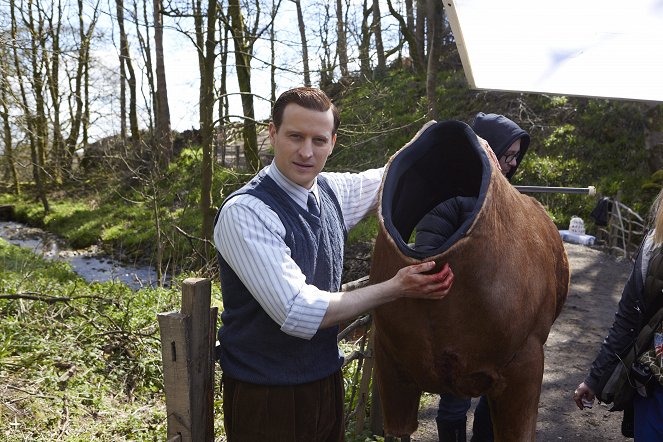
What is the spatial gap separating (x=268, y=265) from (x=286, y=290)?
0.08 metres

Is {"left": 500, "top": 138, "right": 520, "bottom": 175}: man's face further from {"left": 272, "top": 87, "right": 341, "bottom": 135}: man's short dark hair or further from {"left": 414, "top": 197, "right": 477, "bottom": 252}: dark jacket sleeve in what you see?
{"left": 272, "top": 87, "right": 341, "bottom": 135}: man's short dark hair

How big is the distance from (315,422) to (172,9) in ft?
21.2

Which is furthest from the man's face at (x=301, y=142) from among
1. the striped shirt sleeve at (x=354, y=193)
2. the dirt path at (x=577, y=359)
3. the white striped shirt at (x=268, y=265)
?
the dirt path at (x=577, y=359)

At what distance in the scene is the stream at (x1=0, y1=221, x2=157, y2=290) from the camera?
10.2m

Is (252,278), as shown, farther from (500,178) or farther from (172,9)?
(172,9)

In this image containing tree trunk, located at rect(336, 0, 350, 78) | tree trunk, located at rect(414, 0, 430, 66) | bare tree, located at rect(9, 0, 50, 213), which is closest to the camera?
bare tree, located at rect(9, 0, 50, 213)

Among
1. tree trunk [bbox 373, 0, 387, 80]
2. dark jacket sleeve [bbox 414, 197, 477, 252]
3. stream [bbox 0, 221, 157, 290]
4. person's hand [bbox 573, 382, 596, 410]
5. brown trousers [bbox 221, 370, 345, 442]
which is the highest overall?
tree trunk [bbox 373, 0, 387, 80]

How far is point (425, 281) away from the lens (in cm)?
137

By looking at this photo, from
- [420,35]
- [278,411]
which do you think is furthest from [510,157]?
[420,35]

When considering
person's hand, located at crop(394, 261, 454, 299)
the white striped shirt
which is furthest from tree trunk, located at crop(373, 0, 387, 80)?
person's hand, located at crop(394, 261, 454, 299)

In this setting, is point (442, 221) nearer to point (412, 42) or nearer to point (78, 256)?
point (78, 256)

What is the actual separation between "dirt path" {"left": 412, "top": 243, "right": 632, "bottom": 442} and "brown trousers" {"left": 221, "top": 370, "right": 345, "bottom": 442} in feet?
6.57

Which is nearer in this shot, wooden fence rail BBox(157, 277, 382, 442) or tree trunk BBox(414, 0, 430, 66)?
wooden fence rail BBox(157, 277, 382, 442)

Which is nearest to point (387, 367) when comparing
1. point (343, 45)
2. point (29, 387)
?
point (29, 387)
